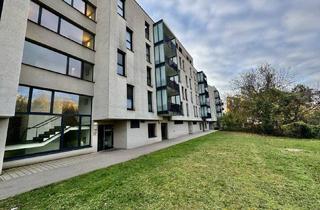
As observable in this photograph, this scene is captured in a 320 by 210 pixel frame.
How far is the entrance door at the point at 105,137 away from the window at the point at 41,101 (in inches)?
174

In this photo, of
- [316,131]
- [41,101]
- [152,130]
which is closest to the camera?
[41,101]

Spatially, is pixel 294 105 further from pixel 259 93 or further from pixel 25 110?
pixel 25 110

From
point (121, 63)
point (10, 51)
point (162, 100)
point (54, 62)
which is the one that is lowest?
point (162, 100)

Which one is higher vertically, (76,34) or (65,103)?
(76,34)

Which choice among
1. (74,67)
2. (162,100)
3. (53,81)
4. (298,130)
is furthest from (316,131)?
(53,81)

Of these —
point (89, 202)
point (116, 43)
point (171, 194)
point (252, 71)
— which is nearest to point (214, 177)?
point (171, 194)

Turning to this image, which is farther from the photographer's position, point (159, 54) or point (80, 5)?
point (159, 54)

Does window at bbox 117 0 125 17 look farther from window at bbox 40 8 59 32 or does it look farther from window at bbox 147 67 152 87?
window at bbox 147 67 152 87

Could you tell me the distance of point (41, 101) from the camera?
368 inches

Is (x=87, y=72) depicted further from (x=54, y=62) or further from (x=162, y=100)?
(x=162, y=100)

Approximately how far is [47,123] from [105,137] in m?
4.88

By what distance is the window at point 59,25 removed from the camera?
31.1 feet

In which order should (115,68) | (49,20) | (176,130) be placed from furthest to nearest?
(176,130)
(115,68)
(49,20)

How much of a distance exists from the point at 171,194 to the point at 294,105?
81.2ft
